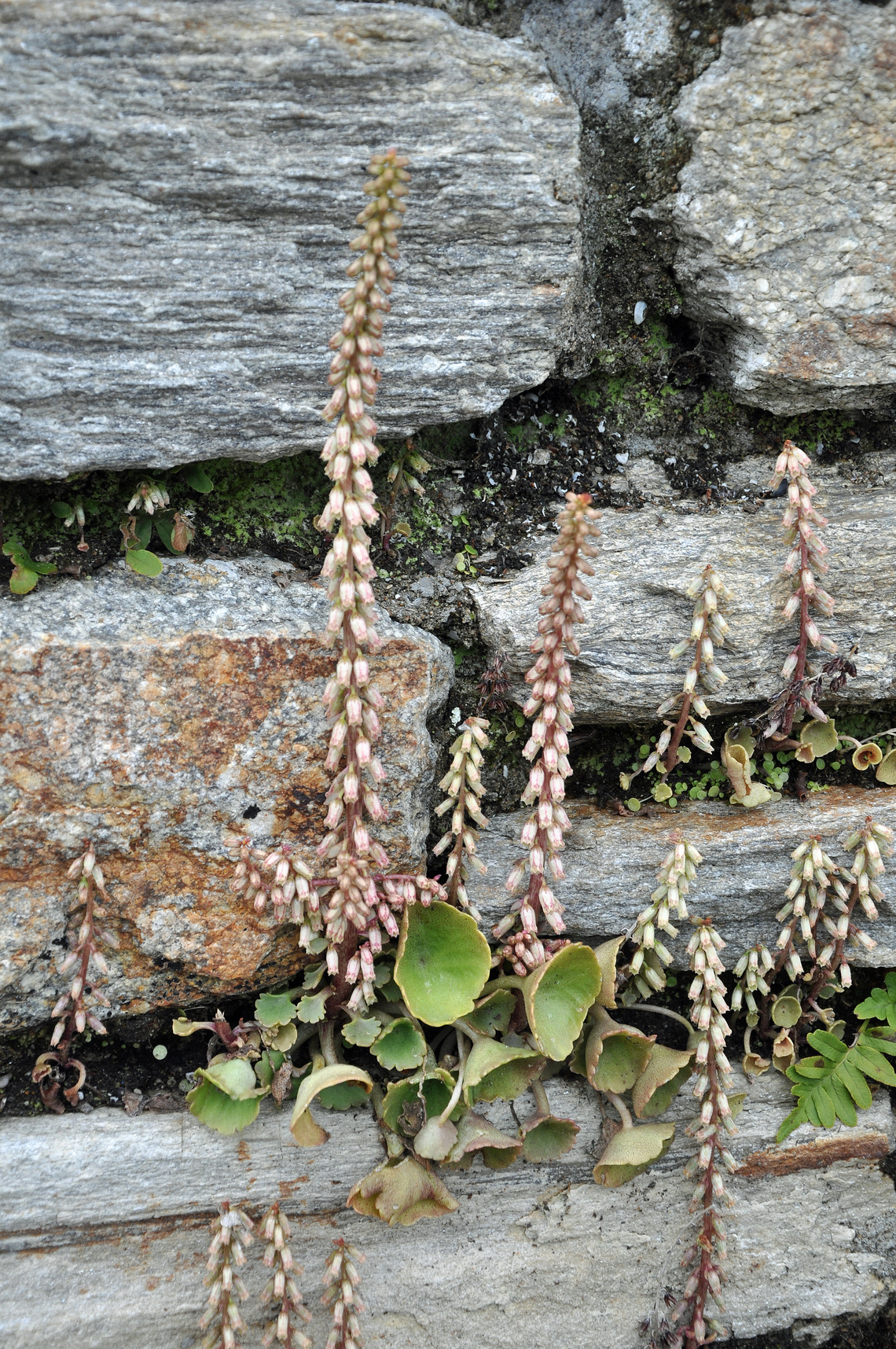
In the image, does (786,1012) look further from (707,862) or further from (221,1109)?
(221,1109)

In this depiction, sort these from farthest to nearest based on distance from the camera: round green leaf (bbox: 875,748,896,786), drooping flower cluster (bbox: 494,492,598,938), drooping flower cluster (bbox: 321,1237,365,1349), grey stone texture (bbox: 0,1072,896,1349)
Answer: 1. round green leaf (bbox: 875,748,896,786)
2. grey stone texture (bbox: 0,1072,896,1349)
3. drooping flower cluster (bbox: 321,1237,365,1349)
4. drooping flower cluster (bbox: 494,492,598,938)

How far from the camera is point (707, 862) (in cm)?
393

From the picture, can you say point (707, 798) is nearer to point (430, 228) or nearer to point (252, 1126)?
point (252, 1126)

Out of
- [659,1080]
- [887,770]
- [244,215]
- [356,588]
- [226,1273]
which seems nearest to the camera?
[356,588]

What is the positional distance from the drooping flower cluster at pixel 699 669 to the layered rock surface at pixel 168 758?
99cm

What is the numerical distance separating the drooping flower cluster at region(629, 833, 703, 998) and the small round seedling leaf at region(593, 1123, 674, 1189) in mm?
511

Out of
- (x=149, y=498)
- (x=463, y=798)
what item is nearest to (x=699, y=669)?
(x=463, y=798)

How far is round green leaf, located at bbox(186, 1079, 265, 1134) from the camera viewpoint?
11.3 ft

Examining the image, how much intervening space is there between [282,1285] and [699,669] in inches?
108

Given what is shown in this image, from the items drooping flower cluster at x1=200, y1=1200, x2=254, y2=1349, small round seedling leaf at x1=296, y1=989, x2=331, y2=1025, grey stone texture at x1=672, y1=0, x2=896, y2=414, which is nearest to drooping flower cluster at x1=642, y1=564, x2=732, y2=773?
grey stone texture at x1=672, y1=0, x2=896, y2=414

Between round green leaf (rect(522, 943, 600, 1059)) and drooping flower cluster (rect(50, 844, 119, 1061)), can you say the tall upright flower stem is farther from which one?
Answer: drooping flower cluster (rect(50, 844, 119, 1061))

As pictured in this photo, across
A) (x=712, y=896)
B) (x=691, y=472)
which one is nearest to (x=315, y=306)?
(x=691, y=472)

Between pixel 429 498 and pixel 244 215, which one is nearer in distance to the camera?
pixel 244 215

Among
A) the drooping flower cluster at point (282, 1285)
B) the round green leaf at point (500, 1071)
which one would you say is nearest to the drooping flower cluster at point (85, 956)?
the drooping flower cluster at point (282, 1285)
